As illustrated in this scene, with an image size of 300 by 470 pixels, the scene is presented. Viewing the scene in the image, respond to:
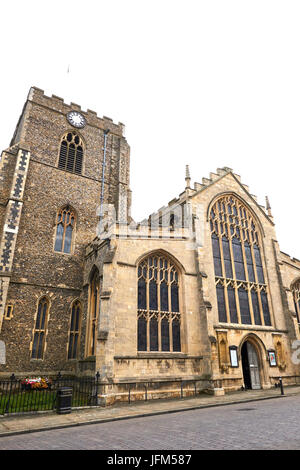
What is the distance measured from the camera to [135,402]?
13.9 meters

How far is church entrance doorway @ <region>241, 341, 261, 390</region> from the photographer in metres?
18.4

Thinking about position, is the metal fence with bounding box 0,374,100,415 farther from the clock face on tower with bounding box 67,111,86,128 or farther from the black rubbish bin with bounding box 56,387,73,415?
the clock face on tower with bounding box 67,111,86,128

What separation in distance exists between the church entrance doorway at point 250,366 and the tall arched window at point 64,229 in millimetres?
13046

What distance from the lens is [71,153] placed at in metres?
23.2

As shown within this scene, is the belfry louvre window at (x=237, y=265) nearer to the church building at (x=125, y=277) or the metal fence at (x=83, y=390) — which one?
the church building at (x=125, y=277)

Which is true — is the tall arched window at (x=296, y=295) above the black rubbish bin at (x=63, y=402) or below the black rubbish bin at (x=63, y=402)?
above

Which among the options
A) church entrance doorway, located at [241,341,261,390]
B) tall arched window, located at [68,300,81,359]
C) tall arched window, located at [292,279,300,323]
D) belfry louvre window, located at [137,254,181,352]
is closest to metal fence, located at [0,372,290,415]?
tall arched window, located at [68,300,81,359]

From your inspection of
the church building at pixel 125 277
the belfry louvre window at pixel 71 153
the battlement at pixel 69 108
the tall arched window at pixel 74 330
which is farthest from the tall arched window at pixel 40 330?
the battlement at pixel 69 108

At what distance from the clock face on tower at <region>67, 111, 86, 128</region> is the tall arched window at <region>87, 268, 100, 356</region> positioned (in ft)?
41.7

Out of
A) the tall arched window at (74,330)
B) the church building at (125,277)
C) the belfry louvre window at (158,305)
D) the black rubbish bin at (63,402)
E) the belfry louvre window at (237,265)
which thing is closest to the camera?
the black rubbish bin at (63,402)

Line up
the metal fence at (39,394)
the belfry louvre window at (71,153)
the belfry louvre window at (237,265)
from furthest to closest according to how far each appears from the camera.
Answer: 1. the belfry louvre window at (71,153)
2. the belfry louvre window at (237,265)
3. the metal fence at (39,394)

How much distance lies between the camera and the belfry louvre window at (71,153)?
74.3 feet
